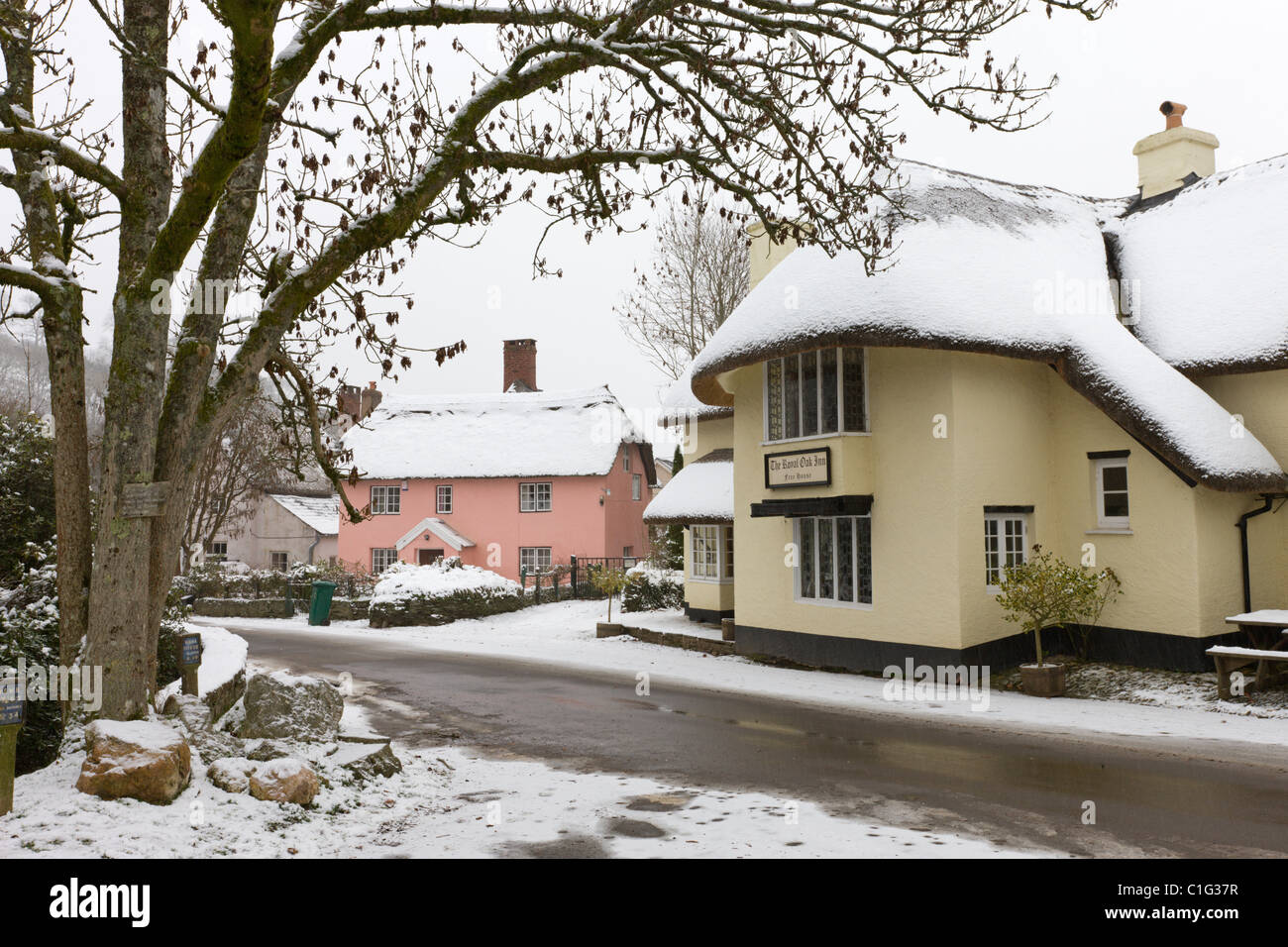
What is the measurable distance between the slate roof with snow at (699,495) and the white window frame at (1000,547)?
6.70m

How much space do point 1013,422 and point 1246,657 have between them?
4.99 m

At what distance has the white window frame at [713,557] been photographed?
2216cm

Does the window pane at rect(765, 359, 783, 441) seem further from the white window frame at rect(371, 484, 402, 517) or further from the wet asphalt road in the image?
the white window frame at rect(371, 484, 402, 517)

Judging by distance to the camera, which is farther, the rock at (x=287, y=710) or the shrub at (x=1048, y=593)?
the shrub at (x=1048, y=593)

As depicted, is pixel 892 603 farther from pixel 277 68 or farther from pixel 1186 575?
pixel 277 68

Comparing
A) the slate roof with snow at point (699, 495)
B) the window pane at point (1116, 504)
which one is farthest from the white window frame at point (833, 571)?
the window pane at point (1116, 504)

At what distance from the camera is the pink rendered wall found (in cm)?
3672

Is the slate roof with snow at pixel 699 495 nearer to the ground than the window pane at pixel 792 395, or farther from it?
nearer to the ground

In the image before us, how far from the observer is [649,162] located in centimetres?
852

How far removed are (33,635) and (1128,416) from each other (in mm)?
14381

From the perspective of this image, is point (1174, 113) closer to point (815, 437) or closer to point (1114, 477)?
point (1114, 477)

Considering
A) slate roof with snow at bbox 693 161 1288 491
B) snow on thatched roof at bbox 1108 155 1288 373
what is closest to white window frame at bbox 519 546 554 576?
slate roof with snow at bbox 693 161 1288 491

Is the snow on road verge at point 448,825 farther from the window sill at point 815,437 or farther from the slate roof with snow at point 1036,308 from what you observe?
the slate roof with snow at point 1036,308

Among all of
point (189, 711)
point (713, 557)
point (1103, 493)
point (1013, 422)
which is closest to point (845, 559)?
point (1013, 422)
